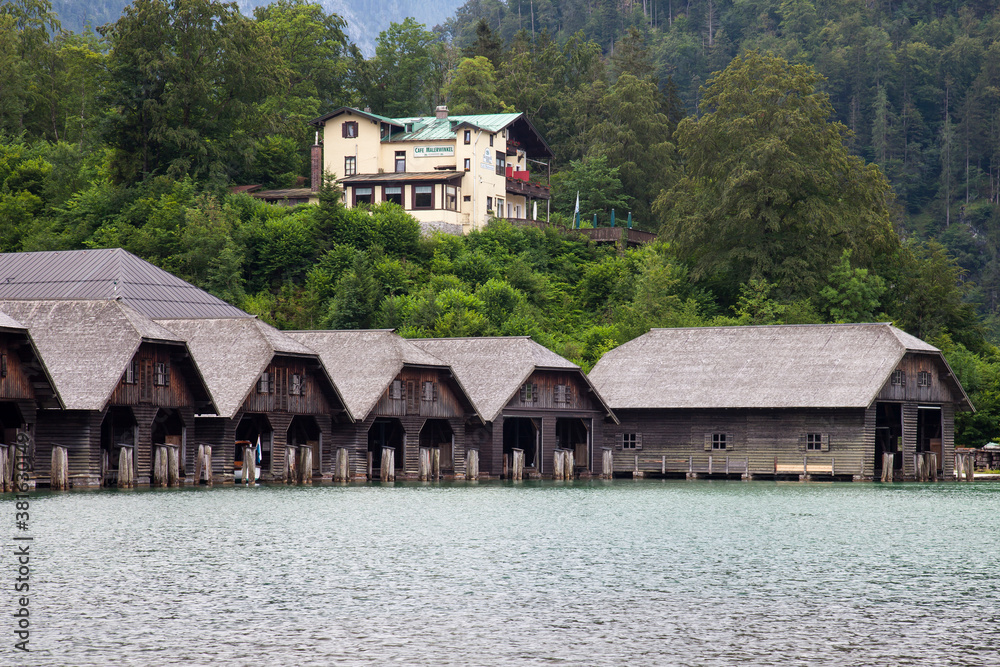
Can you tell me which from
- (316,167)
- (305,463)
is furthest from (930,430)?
(316,167)

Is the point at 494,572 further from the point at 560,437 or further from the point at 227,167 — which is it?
the point at 227,167

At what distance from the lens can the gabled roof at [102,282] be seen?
65.6m

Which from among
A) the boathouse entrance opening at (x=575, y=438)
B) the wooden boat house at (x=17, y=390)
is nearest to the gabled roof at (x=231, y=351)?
the wooden boat house at (x=17, y=390)

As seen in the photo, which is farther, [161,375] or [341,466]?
[341,466]

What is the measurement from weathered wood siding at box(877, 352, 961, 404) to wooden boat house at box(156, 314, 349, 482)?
2587 centimetres

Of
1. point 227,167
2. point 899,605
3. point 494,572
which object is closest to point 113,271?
point 227,167

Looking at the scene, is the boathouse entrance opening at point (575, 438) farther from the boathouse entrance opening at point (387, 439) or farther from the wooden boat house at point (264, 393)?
the wooden boat house at point (264, 393)

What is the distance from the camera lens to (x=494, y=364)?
67.4 metres

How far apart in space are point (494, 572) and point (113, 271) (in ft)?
148

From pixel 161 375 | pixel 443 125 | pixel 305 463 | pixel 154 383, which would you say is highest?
pixel 443 125

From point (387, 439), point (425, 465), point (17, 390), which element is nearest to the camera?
point (17, 390)

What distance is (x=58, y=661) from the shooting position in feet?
57.5

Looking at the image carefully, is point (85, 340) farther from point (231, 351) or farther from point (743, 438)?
point (743, 438)

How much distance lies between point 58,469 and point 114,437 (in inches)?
311
